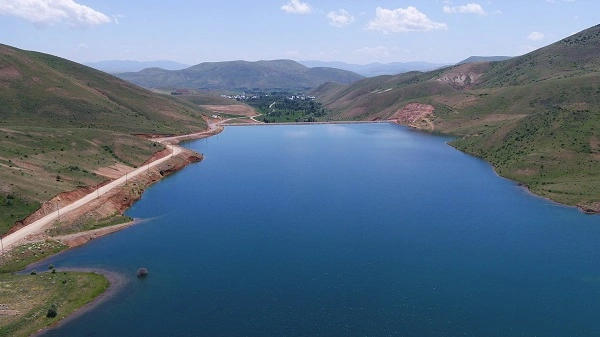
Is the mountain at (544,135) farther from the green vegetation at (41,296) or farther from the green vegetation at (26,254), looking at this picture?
the green vegetation at (26,254)

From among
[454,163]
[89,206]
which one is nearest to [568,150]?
[454,163]

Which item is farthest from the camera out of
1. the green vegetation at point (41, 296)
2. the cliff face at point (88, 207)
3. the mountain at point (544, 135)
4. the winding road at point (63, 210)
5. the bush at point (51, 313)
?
the mountain at point (544, 135)

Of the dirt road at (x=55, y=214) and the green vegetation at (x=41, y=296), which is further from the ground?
the dirt road at (x=55, y=214)

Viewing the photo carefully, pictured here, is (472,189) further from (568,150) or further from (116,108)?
(116,108)

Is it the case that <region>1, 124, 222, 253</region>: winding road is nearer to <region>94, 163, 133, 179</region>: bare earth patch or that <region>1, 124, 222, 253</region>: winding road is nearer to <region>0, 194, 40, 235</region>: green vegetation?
<region>94, 163, 133, 179</region>: bare earth patch

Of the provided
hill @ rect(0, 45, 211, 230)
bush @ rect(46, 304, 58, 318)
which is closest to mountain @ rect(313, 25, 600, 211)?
bush @ rect(46, 304, 58, 318)

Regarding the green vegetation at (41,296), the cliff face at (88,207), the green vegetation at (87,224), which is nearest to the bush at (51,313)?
the green vegetation at (41,296)

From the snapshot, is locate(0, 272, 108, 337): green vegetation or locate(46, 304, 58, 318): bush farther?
locate(46, 304, 58, 318): bush
